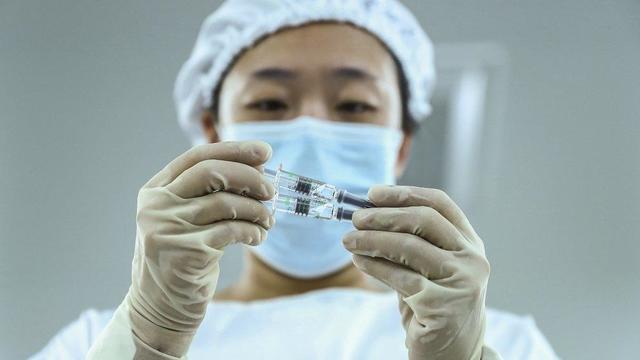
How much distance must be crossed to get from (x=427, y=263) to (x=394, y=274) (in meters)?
0.05

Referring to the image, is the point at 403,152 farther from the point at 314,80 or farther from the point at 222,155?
the point at 222,155

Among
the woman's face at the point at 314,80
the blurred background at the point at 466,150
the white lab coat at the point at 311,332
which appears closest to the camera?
the white lab coat at the point at 311,332

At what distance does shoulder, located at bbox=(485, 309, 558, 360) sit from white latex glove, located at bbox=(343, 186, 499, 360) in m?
0.28

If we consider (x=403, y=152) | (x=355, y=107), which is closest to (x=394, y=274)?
(x=355, y=107)

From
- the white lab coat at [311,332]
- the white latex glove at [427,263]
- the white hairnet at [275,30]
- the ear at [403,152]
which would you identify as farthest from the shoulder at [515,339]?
the white hairnet at [275,30]

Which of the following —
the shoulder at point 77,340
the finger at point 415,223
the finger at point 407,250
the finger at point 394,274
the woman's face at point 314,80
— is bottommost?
the shoulder at point 77,340

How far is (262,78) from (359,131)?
216mm

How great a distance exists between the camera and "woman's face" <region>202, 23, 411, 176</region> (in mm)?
1205

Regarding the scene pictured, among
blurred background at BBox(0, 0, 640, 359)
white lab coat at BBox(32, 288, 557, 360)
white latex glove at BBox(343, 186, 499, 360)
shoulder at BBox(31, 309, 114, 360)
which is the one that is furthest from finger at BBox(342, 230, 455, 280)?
blurred background at BBox(0, 0, 640, 359)

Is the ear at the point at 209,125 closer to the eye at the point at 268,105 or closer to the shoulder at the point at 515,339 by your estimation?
the eye at the point at 268,105

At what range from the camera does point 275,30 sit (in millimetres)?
1283

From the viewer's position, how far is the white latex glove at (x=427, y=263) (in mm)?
829

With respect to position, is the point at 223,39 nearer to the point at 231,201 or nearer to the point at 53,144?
the point at 231,201

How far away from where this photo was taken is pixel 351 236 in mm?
844
